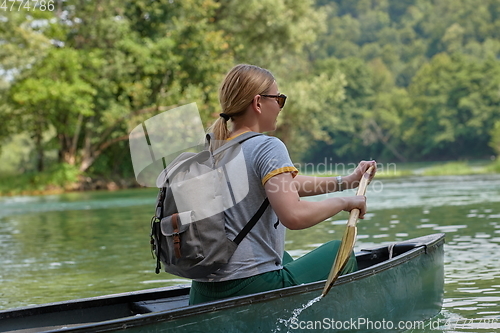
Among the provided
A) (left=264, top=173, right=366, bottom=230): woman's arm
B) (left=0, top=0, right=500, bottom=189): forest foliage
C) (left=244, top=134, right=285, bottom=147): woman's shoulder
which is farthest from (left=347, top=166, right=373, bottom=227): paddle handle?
(left=0, top=0, right=500, bottom=189): forest foliage

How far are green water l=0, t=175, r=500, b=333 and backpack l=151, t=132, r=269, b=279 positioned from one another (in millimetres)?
1995

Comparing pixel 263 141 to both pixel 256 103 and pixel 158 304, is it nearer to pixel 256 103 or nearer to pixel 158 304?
pixel 256 103

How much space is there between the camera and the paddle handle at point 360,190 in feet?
10.9

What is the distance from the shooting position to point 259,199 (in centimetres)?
316

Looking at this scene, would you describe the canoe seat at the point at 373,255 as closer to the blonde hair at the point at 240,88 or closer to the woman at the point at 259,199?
the woman at the point at 259,199

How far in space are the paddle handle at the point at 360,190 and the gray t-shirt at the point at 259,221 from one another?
33cm

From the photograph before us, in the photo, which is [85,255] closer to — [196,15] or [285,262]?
[285,262]

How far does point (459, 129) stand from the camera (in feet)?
192

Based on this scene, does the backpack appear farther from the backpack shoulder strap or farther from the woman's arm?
the woman's arm

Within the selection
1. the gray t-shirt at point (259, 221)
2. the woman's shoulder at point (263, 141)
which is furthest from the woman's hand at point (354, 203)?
the woman's shoulder at point (263, 141)

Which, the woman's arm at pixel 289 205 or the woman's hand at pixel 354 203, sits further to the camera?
the woman's hand at pixel 354 203

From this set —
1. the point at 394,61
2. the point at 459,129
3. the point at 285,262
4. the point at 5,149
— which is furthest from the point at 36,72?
the point at 394,61

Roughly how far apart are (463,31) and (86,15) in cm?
7434

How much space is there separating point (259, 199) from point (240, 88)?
495 mm
